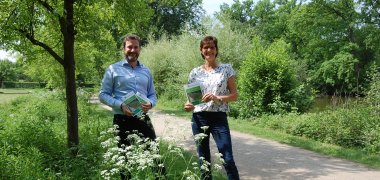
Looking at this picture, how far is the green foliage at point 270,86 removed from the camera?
15.3 metres

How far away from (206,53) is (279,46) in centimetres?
1279

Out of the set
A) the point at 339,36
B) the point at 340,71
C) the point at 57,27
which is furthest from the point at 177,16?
the point at 57,27

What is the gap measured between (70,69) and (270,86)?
1064 cm

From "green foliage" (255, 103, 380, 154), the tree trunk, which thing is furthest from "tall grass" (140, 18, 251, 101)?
the tree trunk

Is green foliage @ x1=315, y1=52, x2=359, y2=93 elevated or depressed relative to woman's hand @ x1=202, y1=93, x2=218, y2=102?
elevated

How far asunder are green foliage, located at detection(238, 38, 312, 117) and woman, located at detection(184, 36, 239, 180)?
10.8 meters

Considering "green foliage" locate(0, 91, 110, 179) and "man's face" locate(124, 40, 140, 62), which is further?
"green foliage" locate(0, 91, 110, 179)

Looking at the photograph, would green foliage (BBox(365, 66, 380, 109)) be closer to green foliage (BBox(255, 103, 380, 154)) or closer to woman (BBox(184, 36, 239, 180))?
green foliage (BBox(255, 103, 380, 154))

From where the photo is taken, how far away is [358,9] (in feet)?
122

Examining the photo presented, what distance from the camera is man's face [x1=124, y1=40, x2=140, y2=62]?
4.29m

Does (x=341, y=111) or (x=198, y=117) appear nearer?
(x=198, y=117)

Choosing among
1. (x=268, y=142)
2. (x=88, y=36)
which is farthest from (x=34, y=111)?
(x=268, y=142)

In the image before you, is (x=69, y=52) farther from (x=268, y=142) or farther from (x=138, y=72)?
(x=268, y=142)

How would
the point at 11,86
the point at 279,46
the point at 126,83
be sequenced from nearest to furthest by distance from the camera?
the point at 126,83, the point at 279,46, the point at 11,86
